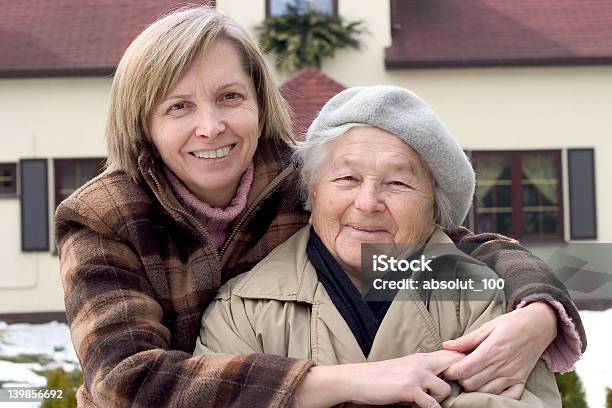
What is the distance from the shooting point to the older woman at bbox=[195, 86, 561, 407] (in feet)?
8.53

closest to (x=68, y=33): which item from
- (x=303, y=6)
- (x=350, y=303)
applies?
(x=303, y=6)

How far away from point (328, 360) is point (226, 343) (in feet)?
0.89

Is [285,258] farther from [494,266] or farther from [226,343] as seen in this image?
→ [494,266]

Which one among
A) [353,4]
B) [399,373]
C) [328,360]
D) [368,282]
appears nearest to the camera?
[399,373]

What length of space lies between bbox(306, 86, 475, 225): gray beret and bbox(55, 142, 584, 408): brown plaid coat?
26cm

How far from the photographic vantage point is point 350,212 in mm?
2773

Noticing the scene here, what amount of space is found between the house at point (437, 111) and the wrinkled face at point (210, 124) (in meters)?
12.1

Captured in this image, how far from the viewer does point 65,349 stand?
441 inches

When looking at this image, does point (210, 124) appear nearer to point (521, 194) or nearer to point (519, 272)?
point (519, 272)

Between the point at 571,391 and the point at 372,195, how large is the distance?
324 cm

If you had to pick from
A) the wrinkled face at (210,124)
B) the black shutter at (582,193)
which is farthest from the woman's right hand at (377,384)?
the black shutter at (582,193)

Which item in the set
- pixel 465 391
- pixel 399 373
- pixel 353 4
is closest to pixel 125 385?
pixel 399 373

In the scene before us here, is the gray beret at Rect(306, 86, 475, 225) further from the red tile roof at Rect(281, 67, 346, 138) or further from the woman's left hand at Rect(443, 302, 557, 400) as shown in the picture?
the red tile roof at Rect(281, 67, 346, 138)

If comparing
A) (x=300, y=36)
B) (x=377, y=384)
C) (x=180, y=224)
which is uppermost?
(x=300, y=36)
